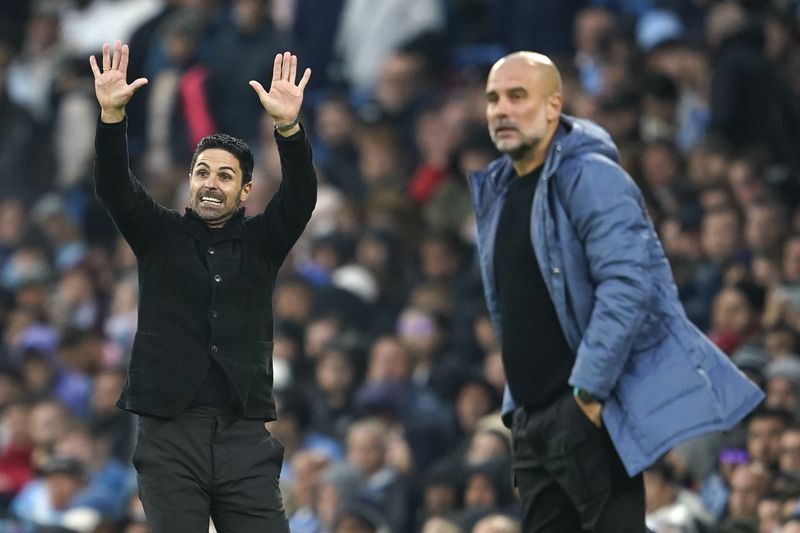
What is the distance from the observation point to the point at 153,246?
6.17 meters

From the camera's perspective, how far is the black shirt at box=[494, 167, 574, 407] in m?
6.41

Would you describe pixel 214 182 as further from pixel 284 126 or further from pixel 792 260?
pixel 792 260

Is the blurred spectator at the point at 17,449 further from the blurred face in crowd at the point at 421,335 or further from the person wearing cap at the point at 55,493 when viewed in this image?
the blurred face in crowd at the point at 421,335

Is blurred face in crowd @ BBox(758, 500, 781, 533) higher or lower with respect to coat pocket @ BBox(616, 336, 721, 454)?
lower

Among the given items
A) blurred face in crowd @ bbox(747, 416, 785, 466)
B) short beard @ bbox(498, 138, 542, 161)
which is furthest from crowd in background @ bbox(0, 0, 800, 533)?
short beard @ bbox(498, 138, 542, 161)

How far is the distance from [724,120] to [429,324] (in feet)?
7.12

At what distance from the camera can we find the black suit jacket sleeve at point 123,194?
6020mm

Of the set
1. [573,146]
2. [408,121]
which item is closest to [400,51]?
[408,121]

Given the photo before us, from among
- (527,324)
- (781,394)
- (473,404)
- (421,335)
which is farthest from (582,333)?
(421,335)

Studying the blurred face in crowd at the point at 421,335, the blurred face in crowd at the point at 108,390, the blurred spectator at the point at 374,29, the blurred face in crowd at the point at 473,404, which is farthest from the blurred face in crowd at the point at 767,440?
the blurred spectator at the point at 374,29

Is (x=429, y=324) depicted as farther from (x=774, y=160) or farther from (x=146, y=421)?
(x=146, y=421)

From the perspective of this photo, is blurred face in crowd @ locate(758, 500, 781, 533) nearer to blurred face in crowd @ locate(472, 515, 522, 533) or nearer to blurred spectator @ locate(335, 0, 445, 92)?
blurred face in crowd @ locate(472, 515, 522, 533)

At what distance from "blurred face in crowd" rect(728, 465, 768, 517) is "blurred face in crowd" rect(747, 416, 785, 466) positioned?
20cm

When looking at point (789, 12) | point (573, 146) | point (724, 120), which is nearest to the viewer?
point (573, 146)
